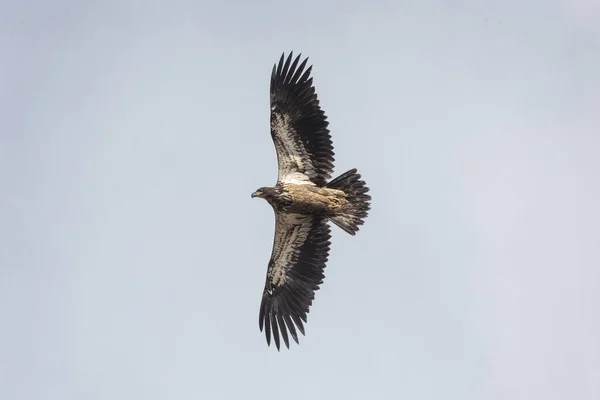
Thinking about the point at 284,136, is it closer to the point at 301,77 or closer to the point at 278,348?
the point at 301,77

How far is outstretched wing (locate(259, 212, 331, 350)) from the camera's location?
22.6 meters

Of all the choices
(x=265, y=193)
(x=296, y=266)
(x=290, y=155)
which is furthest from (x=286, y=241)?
(x=290, y=155)

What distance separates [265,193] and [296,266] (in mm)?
1720

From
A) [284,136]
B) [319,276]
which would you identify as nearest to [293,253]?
[319,276]

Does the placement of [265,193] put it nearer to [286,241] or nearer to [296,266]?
[286,241]

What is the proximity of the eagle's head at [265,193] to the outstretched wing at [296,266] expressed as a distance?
1.62 feet

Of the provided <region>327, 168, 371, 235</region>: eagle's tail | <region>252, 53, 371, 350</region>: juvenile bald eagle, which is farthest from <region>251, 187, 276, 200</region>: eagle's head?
<region>327, 168, 371, 235</region>: eagle's tail

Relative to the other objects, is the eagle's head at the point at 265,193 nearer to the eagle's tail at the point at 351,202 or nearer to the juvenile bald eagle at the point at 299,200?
the juvenile bald eagle at the point at 299,200

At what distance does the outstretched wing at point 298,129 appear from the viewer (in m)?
21.8

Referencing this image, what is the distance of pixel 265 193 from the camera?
22078 millimetres

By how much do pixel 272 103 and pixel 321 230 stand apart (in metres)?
2.70

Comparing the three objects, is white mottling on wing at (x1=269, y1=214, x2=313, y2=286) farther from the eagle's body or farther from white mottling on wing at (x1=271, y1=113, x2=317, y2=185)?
white mottling on wing at (x1=271, y1=113, x2=317, y2=185)

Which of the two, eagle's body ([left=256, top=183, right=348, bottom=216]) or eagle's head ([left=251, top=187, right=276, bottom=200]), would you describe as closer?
eagle's body ([left=256, top=183, right=348, bottom=216])

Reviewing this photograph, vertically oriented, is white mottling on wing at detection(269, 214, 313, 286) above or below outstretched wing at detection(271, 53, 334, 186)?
below
